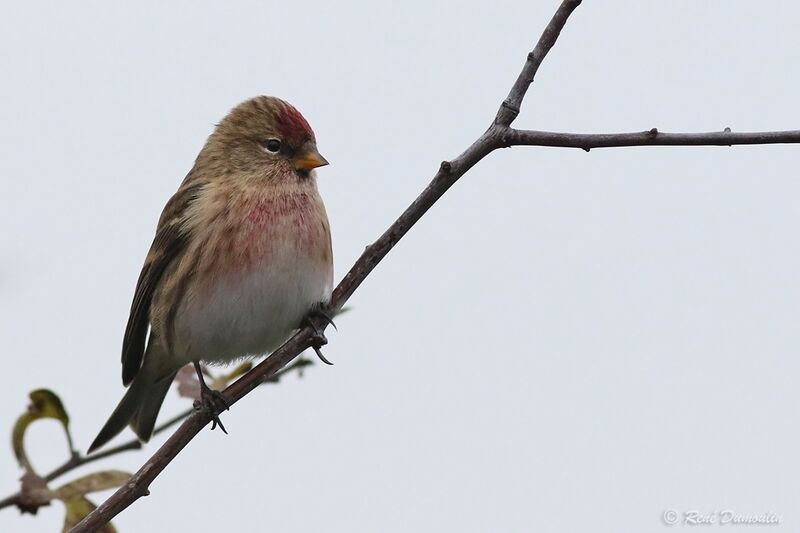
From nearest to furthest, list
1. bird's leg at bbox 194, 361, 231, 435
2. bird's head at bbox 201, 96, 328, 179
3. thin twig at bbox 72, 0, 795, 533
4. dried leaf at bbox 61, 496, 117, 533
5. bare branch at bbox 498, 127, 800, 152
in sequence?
bare branch at bbox 498, 127, 800, 152 → thin twig at bbox 72, 0, 795, 533 → dried leaf at bbox 61, 496, 117, 533 → bird's leg at bbox 194, 361, 231, 435 → bird's head at bbox 201, 96, 328, 179

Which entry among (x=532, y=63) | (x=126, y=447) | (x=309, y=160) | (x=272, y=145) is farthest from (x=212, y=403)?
(x=532, y=63)

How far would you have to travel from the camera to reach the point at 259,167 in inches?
235

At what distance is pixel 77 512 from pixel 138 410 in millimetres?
2227

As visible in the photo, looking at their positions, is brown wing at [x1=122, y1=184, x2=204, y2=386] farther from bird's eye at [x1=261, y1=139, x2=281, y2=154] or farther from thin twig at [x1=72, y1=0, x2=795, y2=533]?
thin twig at [x1=72, y1=0, x2=795, y2=533]

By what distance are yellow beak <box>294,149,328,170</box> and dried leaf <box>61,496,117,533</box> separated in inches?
93.8

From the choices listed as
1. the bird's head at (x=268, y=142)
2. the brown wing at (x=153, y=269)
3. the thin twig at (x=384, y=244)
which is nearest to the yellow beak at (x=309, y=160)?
the bird's head at (x=268, y=142)

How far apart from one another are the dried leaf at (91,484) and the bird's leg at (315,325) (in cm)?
95

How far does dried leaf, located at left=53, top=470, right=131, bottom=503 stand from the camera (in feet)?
13.1

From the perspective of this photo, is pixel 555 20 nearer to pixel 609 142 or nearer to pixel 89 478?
pixel 609 142

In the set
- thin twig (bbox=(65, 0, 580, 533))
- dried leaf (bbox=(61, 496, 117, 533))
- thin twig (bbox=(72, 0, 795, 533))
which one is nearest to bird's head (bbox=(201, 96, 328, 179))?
thin twig (bbox=(65, 0, 580, 533))

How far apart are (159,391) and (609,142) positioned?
3903 millimetres

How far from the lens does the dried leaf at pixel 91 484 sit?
3993 millimetres

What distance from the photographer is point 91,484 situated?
407cm

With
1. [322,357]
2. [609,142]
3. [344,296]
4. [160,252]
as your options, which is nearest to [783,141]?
[609,142]
